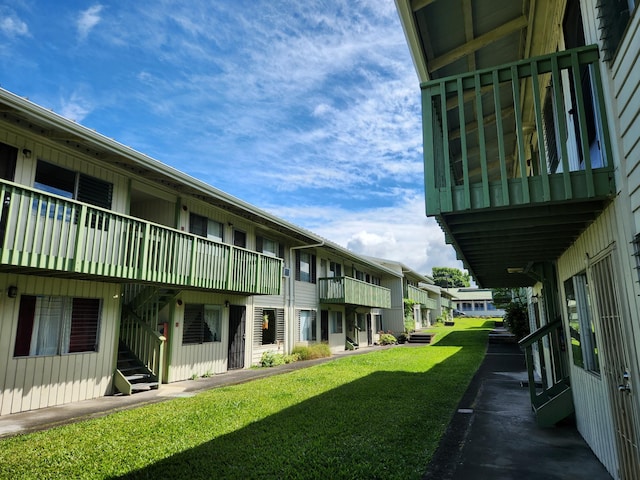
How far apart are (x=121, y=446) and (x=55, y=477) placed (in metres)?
1.17

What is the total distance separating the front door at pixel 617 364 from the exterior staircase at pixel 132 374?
9934mm

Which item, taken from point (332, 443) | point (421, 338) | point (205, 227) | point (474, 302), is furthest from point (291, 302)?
point (474, 302)

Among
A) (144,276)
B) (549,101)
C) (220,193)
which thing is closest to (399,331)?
(220,193)

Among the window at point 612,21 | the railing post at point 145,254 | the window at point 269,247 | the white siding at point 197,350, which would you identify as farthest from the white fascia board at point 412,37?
the window at point 269,247

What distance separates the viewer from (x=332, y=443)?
6051 millimetres

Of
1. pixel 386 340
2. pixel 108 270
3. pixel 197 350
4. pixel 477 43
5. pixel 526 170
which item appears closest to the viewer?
pixel 526 170

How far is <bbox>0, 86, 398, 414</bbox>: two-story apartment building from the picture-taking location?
819cm

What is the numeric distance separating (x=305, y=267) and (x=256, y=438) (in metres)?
14.6

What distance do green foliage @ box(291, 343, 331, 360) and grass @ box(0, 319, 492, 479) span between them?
784 cm

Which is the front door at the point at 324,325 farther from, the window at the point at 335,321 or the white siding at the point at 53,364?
the white siding at the point at 53,364

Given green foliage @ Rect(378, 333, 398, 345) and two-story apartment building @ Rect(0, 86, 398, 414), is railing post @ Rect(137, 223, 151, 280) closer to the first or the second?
two-story apartment building @ Rect(0, 86, 398, 414)

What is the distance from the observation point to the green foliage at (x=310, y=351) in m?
18.5

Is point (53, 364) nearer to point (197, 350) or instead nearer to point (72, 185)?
point (72, 185)

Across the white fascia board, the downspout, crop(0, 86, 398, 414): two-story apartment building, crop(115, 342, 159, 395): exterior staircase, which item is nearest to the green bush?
the downspout
